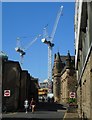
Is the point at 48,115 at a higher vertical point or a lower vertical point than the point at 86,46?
lower

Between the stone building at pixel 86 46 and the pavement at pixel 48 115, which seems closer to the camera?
the stone building at pixel 86 46

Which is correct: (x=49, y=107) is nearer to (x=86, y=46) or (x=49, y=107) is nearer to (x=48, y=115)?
(x=48, y=115)

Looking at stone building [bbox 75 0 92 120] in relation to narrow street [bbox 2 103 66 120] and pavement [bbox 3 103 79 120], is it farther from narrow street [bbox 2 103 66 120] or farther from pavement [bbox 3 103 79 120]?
narrow street [bbox 2 103 66 120]

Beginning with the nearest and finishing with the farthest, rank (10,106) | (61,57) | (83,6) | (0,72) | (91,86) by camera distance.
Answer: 1. (91,86)
2. (83,6)
3. (0,72)
4. (10,106)
5. (61,57)

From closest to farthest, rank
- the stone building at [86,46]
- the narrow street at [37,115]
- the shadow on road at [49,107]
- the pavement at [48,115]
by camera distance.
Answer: the stone building at [86,46] → the pavement at [48,115] → the narrow street at [37,115] → the shadow on road at [49,107]

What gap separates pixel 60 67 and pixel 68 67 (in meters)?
48.4

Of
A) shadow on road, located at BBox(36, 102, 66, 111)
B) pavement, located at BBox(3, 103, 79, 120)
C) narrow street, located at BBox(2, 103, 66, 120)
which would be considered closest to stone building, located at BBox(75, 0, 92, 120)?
pavement, located at BBox(3, 103, 79, 120)

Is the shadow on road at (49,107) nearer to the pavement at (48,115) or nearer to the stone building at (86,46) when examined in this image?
the pavement at (48,115)

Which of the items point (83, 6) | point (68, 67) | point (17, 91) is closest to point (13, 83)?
point (17, 91)

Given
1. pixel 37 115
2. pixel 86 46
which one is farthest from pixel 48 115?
pixel 86 46

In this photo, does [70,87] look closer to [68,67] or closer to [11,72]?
[68,67]

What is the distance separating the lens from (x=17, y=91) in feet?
204

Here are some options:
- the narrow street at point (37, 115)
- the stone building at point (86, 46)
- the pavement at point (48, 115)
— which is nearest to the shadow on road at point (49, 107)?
the narrow street at point (37, 115)

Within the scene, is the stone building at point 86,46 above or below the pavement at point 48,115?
above
